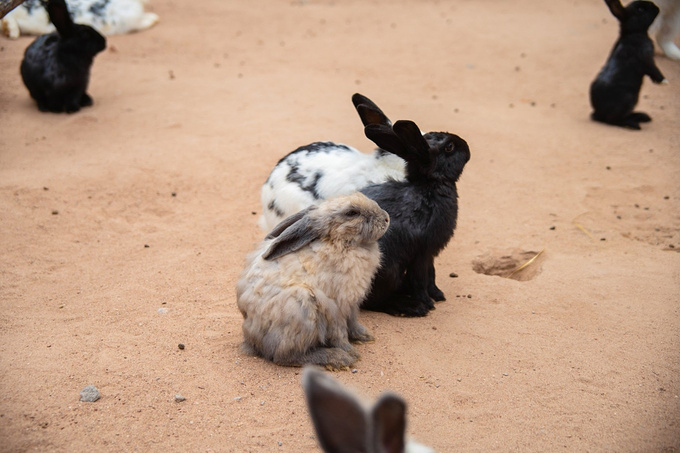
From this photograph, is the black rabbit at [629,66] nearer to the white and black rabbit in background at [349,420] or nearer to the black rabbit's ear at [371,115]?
the black rabbit's ear at [371,115]

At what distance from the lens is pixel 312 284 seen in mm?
3664

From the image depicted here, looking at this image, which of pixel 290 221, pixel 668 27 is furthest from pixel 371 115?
pixel 668 27

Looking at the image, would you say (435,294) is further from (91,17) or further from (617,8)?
(91,17)

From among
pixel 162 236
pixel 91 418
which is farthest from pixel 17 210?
pixel 91 418

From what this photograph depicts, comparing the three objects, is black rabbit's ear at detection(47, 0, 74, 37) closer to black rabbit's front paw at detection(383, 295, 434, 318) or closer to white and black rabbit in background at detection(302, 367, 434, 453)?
black rabbit's front paw at detection(383, 295, 434, 318)

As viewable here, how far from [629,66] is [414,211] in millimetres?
5399

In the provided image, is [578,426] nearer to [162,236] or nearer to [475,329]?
[475,329]

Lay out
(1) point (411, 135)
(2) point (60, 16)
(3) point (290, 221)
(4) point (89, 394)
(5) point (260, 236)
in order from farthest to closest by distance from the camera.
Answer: (2) point (60, 16) → (5) point (260, 236) → (1) point (411, 135) → (3) point (290, 221) → (4) point (89, 394)

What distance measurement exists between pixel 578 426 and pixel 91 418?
2469 millimetres

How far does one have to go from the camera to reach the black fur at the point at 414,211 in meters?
4.37

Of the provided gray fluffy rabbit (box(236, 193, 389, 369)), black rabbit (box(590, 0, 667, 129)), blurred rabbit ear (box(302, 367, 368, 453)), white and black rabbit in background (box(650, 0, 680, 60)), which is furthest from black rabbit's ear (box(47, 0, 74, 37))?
white and black rabbit in background (box(650, 0, 680, 60))

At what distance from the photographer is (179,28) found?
460 inches

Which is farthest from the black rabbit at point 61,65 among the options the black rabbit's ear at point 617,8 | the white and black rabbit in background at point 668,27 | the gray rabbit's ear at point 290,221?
the white and black rabbit in background at point 668,27

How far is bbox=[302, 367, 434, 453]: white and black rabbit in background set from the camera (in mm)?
1778
